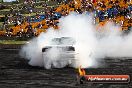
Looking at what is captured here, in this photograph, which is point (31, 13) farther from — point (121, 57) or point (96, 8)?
point (121, 57)

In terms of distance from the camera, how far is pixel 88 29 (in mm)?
28344

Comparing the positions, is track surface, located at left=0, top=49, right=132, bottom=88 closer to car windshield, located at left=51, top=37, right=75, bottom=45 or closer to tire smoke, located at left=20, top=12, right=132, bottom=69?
tire smoke, located at left=20, top=12, right=132, bottom=69

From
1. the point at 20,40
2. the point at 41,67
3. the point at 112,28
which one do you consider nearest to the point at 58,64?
the point at 41,67

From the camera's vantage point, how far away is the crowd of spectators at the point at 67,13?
116 ft

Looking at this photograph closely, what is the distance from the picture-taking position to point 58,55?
69.2 feet

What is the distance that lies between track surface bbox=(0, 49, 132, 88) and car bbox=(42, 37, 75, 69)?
0.47 meters

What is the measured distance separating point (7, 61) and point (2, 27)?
16.2 metres

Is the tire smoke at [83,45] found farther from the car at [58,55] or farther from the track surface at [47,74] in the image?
the track surface at [47,74]

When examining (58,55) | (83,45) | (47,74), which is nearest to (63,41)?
(83,45)

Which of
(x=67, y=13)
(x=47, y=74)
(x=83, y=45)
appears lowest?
(x=47, y=74)

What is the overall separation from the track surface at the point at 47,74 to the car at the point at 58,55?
0.47 metres

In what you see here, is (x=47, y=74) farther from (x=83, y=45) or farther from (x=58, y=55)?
(x=83, y=45)

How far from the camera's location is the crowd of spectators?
3550 centimetres

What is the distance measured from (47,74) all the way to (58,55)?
1915 mm
